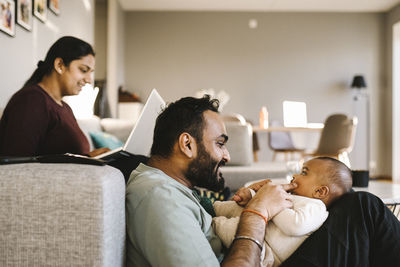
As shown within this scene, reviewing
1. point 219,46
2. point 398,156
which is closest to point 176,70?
point 219,46

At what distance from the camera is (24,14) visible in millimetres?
2482

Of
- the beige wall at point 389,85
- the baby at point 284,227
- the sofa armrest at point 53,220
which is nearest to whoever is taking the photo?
the sofa armrest at point 53,220

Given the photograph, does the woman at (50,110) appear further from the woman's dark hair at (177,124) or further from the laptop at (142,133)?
the woman's dark hair at (177,124)

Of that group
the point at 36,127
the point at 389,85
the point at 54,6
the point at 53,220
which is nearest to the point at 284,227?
the point at 53,220

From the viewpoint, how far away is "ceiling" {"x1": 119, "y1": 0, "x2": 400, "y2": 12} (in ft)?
19.9

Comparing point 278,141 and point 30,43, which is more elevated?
point 30,43

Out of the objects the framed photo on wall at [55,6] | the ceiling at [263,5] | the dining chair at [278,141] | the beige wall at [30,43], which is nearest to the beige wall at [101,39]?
the ceiling at [263,5]

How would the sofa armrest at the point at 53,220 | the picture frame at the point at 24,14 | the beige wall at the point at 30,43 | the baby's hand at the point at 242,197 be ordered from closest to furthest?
the sofa armrest at the point at 53,220, the baby's hand at the point at 242,197, the beige wall at the point at 30,43, the picture frame at the point at 24,14

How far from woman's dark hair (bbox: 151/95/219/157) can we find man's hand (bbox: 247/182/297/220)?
21cm

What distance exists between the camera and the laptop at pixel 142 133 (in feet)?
4.90

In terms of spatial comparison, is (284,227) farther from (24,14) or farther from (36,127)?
(24,14)

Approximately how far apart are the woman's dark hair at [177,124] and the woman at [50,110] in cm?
73

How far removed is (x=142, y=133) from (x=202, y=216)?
806 millimetres

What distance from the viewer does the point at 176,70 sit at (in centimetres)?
653
